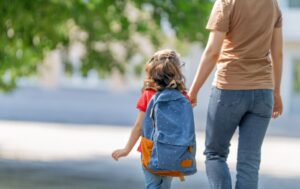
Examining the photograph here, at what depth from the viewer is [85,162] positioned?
44.6ft

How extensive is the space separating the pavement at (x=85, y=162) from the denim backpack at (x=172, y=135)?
4.39 metres

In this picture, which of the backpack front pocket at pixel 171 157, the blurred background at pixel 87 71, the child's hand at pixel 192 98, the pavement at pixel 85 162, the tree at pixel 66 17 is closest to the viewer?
the backpack front pocket at pixel 171 157

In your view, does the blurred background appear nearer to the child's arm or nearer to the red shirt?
the child's arm

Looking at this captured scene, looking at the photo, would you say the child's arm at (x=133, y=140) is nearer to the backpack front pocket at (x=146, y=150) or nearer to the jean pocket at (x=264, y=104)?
the backpack front pocket at (x=146, y=150)

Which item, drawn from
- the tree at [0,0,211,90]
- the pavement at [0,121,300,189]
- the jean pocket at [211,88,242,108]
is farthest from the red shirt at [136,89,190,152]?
the tree at [0,0,211,90]

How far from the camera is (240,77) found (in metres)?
5.40

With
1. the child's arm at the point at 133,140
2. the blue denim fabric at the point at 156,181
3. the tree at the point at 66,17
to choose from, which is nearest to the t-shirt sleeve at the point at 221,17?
the child's arm at the point at 133,140

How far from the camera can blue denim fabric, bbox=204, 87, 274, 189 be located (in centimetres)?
539

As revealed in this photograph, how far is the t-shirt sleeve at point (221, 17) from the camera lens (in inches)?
210

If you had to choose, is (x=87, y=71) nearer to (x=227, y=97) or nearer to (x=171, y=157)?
(x=227, y=97)

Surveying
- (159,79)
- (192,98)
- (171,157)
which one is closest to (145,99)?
(159,79)

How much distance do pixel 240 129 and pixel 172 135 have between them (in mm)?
518

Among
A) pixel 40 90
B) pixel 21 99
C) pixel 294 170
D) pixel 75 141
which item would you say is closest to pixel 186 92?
pixel 294 170

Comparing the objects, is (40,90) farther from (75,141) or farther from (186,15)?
(186,15)
